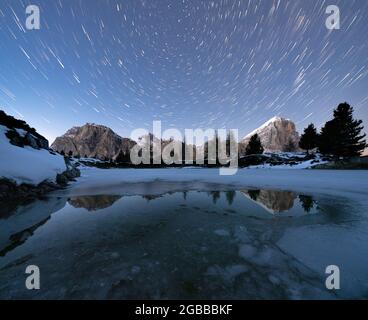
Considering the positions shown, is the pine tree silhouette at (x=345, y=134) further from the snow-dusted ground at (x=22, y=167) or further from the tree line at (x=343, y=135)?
the snow-dusted ground at (x=22, y=167)

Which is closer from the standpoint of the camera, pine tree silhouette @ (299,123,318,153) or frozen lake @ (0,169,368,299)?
frozen lake @ (0,169,368,299)

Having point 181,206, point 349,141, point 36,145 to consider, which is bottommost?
point 181,206

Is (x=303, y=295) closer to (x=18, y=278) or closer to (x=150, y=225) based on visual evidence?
(x=150, y=225)

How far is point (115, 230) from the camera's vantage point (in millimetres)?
4520

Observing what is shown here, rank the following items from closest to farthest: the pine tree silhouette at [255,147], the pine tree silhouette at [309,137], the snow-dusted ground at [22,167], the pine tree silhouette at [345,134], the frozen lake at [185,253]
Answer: the frozen lake at [185,253] → the snow-dusted ground at [22,167] → the pine tree silhouette at [345,134] → the pine tree silhouette at [309,137] → the pine tree silhouette at [255,147]

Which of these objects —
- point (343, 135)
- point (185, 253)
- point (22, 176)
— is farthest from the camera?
point (343, 135)

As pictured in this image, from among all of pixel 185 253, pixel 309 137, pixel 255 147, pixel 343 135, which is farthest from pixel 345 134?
pixel 185 253

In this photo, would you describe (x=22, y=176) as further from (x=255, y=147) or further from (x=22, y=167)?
(x=255, y=147)

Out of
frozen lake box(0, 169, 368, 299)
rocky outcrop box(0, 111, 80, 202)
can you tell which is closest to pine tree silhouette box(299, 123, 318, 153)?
frozen lake box(0, 169, 368, 299)

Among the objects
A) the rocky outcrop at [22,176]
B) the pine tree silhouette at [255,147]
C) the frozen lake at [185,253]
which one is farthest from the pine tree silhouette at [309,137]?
the rocky outcrop at [22,176]

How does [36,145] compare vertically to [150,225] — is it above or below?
above

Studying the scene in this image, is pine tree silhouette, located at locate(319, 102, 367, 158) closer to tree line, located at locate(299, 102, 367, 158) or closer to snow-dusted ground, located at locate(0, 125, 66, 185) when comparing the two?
tree line, located at locate(299, 102, 367, 158)
